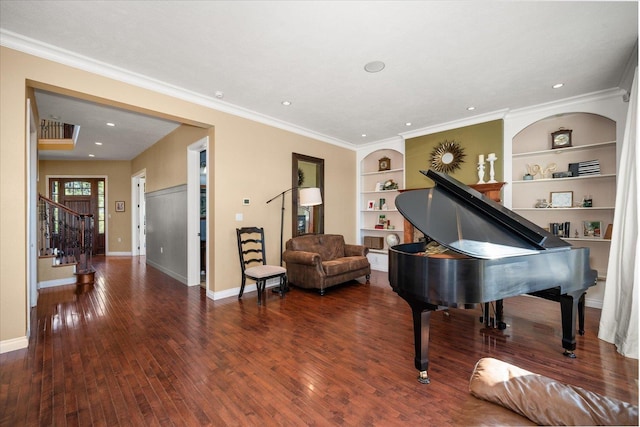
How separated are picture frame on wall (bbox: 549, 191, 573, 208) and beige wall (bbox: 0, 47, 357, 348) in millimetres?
3556

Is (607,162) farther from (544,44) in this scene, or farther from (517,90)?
(544,44)

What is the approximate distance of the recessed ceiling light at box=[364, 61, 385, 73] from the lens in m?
2.88

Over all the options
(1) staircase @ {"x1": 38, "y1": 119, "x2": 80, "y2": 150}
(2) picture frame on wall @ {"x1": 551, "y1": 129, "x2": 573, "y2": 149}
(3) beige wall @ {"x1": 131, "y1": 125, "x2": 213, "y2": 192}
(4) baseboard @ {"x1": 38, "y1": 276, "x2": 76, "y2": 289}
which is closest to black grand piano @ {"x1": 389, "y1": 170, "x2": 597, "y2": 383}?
(2) picture frame on wall @ {"x1": 551, "y1": 129, "x2": 573, "y2": 149}

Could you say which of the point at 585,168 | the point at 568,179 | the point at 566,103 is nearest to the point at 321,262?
the point at 568,179

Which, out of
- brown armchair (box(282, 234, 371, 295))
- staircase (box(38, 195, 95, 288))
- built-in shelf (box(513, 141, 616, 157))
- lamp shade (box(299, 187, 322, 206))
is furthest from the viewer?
staircase (box(38, 195, 95, 288))

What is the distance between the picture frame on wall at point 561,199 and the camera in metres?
3.97

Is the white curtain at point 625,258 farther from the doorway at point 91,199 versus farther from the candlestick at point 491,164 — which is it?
the doorway at point 91,199

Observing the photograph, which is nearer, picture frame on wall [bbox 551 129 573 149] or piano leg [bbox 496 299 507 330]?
piano leg [bbox 496 299 507 330]

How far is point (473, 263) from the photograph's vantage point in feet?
6.06

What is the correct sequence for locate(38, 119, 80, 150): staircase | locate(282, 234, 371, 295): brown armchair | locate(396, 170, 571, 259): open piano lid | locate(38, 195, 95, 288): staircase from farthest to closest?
locate(38, 119, 80, 150): staircase
locate(38, 195, 95, 288): staircase
locate(282, 234, 371, 295): brown armchair
locate(396, 170, 571, 259): open piano lid

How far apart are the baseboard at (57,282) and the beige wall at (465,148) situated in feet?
21.1

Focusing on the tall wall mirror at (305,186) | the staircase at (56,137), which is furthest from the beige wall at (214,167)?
the staircase at (56,137)

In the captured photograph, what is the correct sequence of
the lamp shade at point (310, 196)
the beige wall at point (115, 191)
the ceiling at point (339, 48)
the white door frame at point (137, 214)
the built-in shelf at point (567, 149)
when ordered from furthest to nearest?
the beige wall at point (115, 191) < the white door frame at point (137, 214) < the lamp shade at point (310, 196) < the built-in shelf at point (567, 149) < the ceiling at point (339, 48)

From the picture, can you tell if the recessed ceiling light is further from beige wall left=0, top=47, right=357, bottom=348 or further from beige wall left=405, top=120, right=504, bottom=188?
beige wall left=405, top=120, right=504, bottom=188
